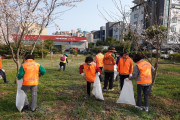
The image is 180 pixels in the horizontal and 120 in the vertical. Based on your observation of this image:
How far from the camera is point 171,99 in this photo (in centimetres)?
443

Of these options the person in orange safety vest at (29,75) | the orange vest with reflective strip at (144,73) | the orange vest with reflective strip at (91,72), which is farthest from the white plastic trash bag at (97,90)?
the person in orange safety vest at (29,75)

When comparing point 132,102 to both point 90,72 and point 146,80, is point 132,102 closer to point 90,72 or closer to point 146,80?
point 146,80

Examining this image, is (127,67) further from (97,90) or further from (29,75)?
(29,75)

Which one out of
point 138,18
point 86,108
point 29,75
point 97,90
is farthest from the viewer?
point 138,18

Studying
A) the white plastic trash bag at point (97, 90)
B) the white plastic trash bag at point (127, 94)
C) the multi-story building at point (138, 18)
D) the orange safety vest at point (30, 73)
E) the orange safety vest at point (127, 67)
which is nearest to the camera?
the orange safety vest at point (30, 73)

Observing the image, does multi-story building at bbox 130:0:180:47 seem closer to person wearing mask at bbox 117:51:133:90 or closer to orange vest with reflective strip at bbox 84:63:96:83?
person wearing mask at bbox 117:51:133:90

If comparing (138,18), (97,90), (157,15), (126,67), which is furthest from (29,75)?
(138,18)

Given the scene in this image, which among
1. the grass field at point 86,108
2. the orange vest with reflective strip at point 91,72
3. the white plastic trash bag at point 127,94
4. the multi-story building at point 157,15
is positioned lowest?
the grass field at point 86,108

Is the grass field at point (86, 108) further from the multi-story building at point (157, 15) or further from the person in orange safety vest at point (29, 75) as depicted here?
the multi-story building at point (157, 15)

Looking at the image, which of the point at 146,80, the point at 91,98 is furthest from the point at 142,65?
the point at 91,98

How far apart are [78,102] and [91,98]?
48 cm

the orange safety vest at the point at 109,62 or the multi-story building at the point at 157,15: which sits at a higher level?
the multi-story building at the point at 157,15

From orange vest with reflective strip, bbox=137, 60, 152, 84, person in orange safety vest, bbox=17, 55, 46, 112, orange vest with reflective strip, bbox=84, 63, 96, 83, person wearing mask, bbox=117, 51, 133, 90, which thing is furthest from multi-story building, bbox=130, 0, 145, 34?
person in orange safety vest, bbox=17, 55, 46, 112

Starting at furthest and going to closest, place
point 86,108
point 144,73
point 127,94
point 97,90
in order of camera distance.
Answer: point 97,90 < point 127,94 < point 86,108 < point 144,73
